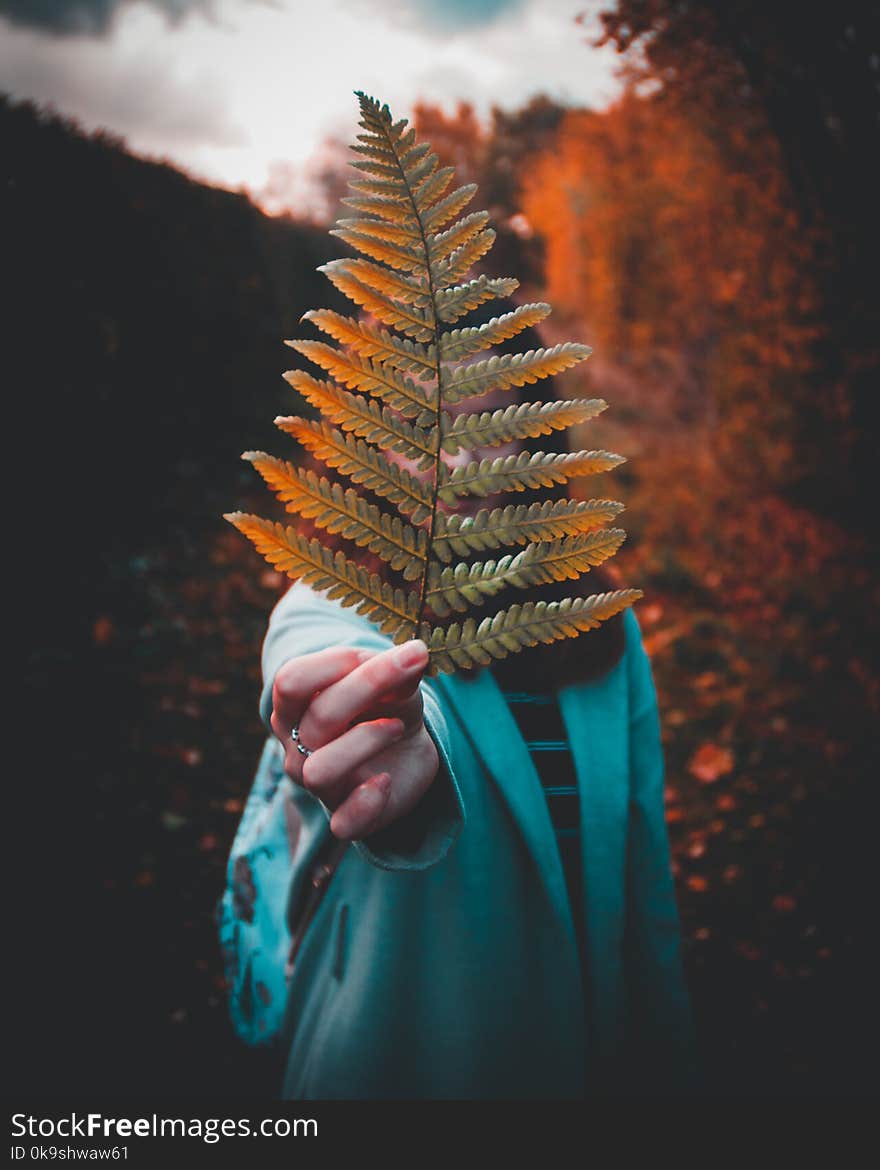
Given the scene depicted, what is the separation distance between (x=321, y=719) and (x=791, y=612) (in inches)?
265

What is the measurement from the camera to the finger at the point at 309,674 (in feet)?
2.86

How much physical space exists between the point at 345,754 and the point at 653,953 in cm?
174

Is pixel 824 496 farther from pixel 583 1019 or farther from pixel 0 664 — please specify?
pixel 0 664

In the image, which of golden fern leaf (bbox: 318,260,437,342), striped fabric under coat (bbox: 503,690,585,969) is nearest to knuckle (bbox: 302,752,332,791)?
golden fern leaf (bbox: 318,260,437,342)

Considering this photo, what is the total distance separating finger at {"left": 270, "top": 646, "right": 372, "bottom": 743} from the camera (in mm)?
871

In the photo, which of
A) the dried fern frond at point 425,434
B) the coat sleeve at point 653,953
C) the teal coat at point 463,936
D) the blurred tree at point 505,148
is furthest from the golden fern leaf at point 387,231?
the blurred tree at point 505,148

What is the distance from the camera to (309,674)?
871 mm

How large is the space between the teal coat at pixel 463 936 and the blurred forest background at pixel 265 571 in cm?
160

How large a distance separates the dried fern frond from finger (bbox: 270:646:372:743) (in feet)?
0.40

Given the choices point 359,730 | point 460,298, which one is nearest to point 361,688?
point 359,730

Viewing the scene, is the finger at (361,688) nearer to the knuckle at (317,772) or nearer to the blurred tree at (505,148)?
the knuckle at (317,772)

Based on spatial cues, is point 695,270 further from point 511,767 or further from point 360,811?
point 360,811

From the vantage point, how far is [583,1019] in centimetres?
175

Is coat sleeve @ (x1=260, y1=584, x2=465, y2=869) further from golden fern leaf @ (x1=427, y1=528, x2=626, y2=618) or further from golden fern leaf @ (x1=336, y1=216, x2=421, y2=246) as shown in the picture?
golden fern leaf @ (x1=336, y1=216, x2=421, y2=246)
